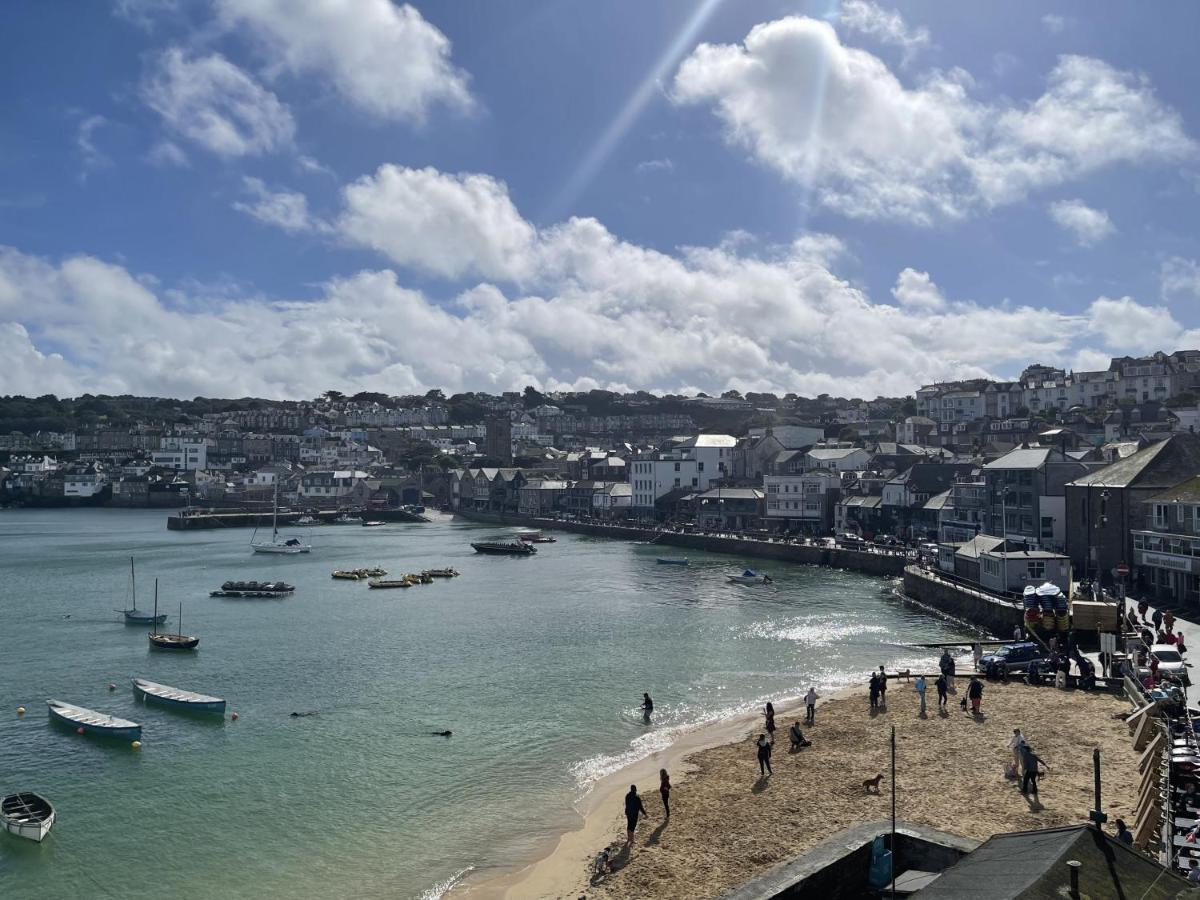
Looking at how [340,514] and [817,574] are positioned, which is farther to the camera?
[340,514]

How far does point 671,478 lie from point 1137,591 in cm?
6564

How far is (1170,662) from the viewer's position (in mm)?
22562

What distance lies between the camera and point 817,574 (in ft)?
193

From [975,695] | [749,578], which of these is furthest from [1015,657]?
[749,578]

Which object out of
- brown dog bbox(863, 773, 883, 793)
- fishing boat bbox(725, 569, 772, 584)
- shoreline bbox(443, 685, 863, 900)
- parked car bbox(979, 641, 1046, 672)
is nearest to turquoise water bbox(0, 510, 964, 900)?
shoreline bbox(443, 685, 863, 900)

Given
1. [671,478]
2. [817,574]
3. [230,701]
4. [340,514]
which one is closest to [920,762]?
[230,701]

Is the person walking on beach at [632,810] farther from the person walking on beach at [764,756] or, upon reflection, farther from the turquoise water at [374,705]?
the person walking on beach at [764,756]

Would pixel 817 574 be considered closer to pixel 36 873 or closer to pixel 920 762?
pixel 920 762

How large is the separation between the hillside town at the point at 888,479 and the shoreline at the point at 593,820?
20455 millimetres

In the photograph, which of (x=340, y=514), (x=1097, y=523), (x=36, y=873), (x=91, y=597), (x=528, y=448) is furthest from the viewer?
(x=528, y=448)

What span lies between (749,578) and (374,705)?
3269cm

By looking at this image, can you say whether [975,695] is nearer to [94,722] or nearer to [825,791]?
[825,791]

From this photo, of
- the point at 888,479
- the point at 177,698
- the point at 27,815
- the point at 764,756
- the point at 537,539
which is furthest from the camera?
the point at 537,539

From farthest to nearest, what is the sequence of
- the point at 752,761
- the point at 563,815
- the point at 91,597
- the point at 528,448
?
the point at 528,448, the point at 91,597, the point at 752,761, the point at 563,815
